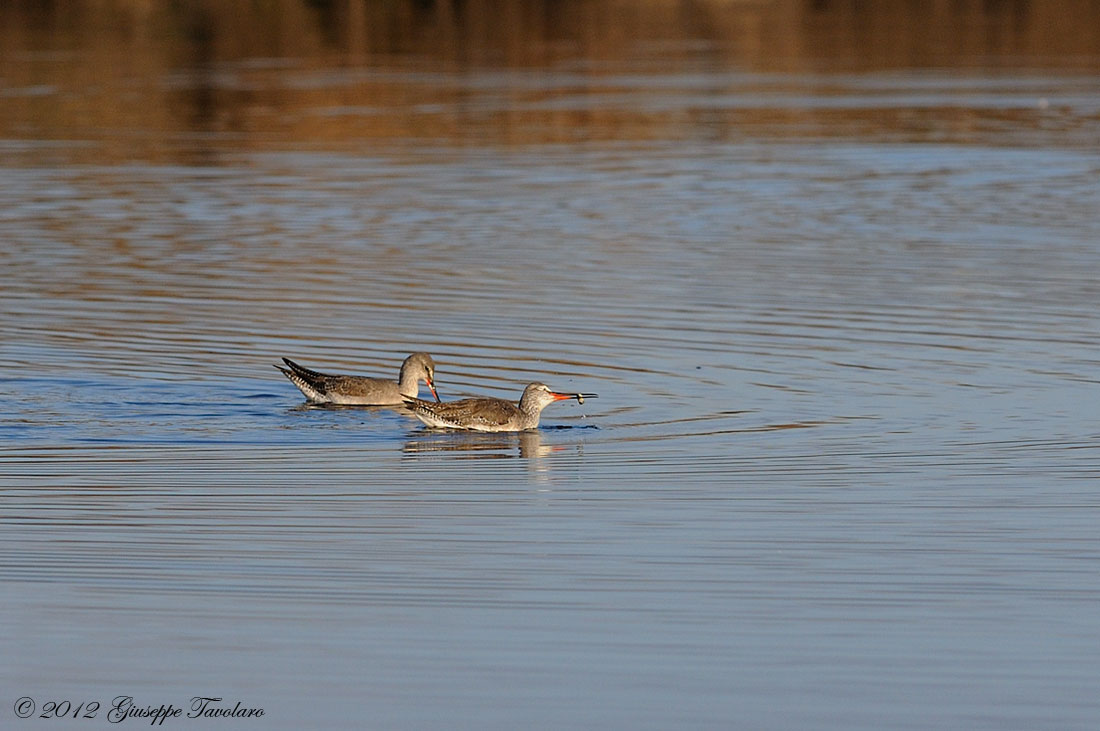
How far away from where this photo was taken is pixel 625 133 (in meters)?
31.8

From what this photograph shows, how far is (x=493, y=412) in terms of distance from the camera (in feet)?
40.3

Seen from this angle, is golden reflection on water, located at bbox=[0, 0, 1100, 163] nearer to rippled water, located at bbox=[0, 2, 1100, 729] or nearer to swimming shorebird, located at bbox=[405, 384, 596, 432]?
rippled water, located at bbox=[0, 2, 1100, 729]

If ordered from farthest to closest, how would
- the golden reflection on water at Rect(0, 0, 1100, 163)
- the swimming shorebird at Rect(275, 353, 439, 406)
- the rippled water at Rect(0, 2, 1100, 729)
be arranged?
the golden reflection on water at Rect(0, 0, 1100, 163) → the swimming shorebird at Rect(275, 353, 439, 406) → the rippled water at Rect(0, 2, 1100, 729)

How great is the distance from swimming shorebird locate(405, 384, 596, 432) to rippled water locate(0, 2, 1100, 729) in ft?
0.39

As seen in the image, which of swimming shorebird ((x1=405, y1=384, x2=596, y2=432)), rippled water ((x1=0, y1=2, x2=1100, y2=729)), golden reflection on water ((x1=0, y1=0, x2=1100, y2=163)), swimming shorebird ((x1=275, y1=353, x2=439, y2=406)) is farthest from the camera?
golden reflection on water ((x1=0, y1=0, x2=1100, y2=163))

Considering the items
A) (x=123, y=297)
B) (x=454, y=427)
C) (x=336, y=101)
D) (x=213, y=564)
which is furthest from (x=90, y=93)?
(x=213, y=564)

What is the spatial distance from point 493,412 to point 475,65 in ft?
110

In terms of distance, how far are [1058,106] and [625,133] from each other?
26.3ft

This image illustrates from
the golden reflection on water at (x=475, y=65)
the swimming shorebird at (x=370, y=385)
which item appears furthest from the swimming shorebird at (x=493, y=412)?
the golden reflection on water at (x=475, y=65)

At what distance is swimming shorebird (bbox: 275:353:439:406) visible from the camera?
13086mm

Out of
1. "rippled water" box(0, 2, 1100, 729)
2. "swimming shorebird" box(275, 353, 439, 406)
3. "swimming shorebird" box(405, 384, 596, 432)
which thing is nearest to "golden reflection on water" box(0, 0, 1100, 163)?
"rippled water" box(0, 2, 1100, 729)

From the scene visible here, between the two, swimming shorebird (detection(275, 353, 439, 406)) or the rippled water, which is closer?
the rippled water

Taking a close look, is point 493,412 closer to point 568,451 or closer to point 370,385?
point 568,451

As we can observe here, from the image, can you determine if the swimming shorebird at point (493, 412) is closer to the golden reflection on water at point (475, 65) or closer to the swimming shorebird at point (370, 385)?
the swimming shorebird at point (370, 385)
